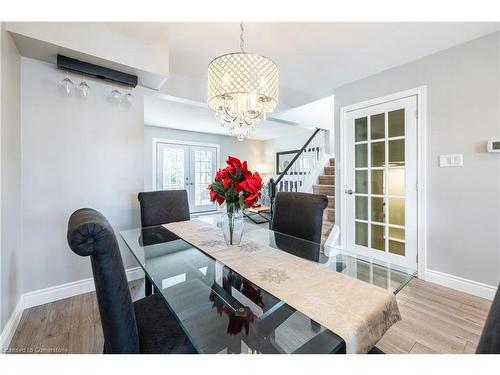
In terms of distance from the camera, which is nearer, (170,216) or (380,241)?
(170,216)

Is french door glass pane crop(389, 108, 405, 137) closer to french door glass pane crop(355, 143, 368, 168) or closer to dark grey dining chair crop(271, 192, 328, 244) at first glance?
french door glass pane crop(355, 143, 368, 168)

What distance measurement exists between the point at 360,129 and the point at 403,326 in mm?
2124

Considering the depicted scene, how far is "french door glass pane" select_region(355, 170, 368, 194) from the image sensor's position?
2.81m

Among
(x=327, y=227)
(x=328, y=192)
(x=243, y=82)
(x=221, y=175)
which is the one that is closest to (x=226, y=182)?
(x=221, y=175)

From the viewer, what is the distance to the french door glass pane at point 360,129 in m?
2.79

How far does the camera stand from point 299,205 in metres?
1.84

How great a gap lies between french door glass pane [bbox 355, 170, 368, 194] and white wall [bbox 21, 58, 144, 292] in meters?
2.66

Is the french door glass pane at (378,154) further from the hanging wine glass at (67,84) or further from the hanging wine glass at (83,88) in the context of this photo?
the hanging wine glass at (67,84)

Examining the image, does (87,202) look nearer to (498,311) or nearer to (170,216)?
(170,216)

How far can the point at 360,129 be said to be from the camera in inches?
112

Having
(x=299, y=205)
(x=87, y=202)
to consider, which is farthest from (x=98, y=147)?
(x=299, y=205)

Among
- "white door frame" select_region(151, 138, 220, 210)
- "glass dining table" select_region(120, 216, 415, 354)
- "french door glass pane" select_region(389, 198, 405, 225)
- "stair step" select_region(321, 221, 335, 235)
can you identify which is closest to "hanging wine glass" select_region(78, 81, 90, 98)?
"glass dining table" select_region(120, 216, 415, 354)
